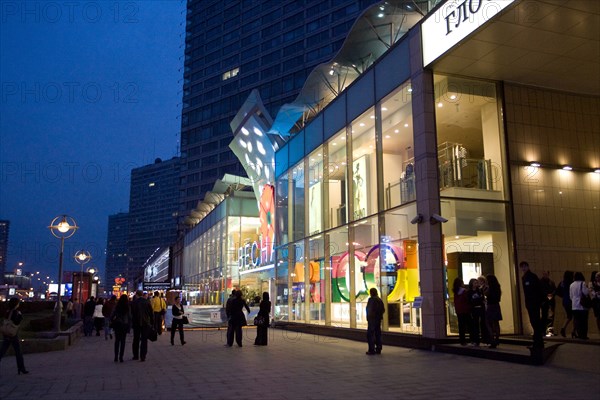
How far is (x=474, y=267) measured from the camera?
14781 millimetres

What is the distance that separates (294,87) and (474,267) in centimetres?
6764

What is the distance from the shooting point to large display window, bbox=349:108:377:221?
17219mm

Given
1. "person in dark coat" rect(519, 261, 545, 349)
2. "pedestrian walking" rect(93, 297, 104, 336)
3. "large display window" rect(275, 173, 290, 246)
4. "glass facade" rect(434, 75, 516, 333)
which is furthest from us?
"large display window" rect(275, 173, 290, 246)

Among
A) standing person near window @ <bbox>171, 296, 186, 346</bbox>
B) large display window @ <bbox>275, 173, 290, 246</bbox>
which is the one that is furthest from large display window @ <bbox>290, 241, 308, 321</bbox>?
standing person near window @ <bbox>171, 296, 186, 346</bbox>

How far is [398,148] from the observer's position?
51.8 ft

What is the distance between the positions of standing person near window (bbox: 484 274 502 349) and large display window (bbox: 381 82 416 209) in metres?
3.81

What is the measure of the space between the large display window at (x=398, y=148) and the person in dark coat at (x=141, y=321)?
7.56m

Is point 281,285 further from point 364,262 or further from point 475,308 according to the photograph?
point 475,308

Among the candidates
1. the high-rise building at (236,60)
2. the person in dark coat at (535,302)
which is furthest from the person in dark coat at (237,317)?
the high-rise building at (236,60)

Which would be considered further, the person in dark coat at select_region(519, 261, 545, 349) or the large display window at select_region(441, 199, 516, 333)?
the large display window at select_region(441, 199, 516, 333)

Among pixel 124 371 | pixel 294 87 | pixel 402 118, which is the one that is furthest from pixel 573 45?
pixel 294 87

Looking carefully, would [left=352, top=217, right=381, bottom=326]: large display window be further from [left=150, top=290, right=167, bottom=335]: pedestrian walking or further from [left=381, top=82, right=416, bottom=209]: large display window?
[left=150, top=290, right=167, bottom=335]: pedestrian walking

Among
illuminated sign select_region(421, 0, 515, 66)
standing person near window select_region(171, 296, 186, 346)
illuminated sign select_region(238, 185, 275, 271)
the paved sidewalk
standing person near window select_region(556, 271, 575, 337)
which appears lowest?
the paved sidewalk

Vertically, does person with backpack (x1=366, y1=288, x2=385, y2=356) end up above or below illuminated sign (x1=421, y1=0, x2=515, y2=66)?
below
